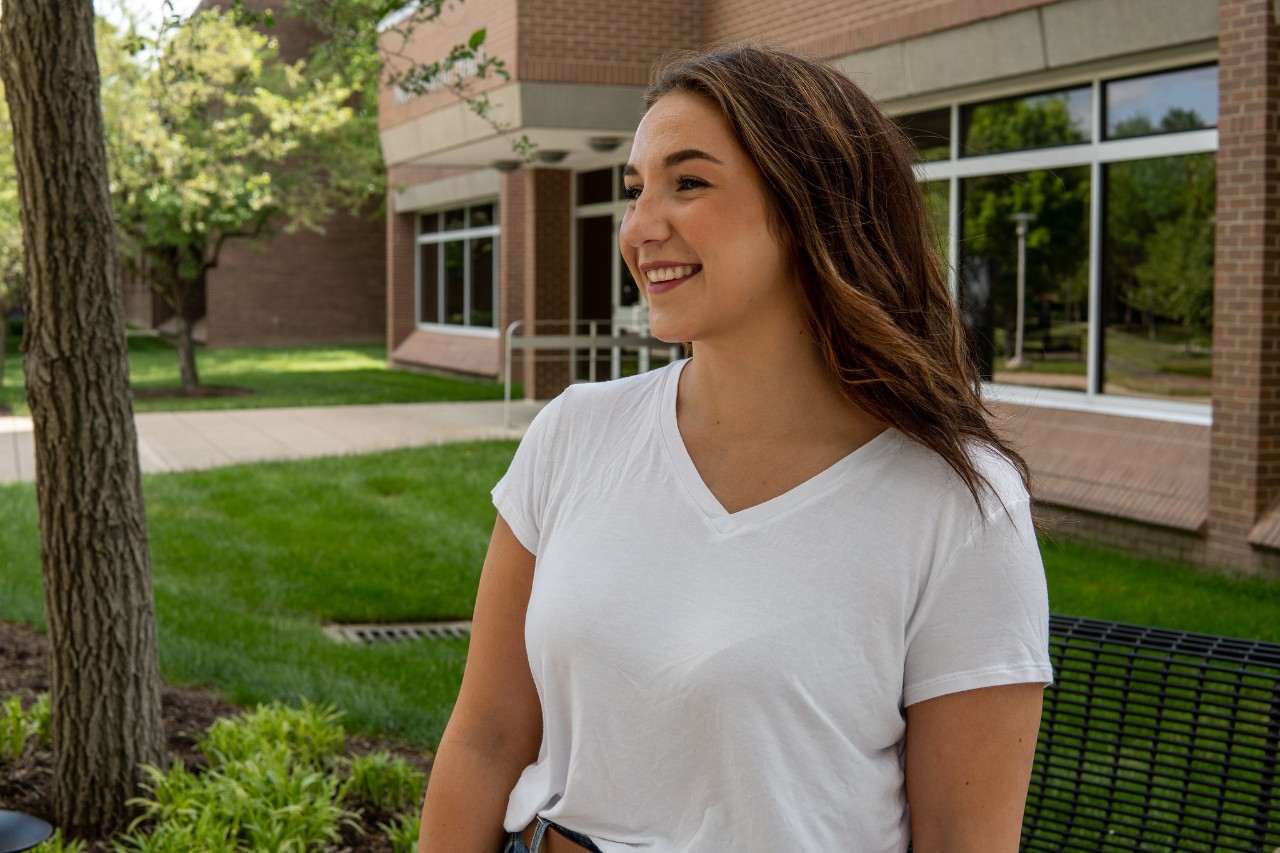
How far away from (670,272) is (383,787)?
3070mm

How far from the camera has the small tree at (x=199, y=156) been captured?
17266 mm

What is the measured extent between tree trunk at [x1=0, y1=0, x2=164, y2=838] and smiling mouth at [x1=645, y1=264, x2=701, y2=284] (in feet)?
9.21

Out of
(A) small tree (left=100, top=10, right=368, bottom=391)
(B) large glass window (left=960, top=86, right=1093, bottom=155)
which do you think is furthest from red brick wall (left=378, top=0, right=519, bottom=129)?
(B) large glass window (left=960, top=86, right=1093, bottom=155)

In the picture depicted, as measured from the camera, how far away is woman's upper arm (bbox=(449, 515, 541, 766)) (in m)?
2.09

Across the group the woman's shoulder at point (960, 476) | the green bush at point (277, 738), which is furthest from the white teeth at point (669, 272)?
the green bush at point (277, 738)

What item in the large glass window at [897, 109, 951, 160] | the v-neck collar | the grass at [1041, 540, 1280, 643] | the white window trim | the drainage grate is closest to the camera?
the v-neck collar

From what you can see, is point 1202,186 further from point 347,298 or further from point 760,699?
point 347,298

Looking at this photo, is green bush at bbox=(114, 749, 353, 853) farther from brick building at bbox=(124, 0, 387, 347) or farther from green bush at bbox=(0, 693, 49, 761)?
brick building at bbox=(124, 0, 387, 347)

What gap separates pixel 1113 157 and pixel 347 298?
94.5ft

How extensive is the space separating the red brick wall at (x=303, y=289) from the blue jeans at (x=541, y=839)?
34.3 meters

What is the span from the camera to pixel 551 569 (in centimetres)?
197

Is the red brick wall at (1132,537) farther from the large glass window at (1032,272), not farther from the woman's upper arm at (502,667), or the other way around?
the woman's upper arm at (502,667)

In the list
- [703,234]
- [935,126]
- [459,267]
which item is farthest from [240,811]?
[459,267]

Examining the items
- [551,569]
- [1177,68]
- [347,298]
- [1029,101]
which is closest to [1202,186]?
[1177,68]
